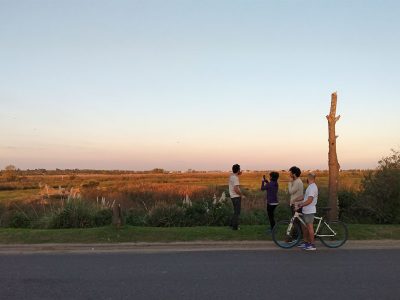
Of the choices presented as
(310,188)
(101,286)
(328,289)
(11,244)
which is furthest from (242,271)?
(11,244)

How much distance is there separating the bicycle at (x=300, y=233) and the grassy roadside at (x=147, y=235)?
28.9 inches

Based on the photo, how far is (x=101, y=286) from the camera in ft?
24.1

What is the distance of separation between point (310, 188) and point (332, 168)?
2485 mm

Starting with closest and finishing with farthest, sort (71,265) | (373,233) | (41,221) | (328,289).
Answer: (328,289)
(71,265)
(373,233)
(41,221)

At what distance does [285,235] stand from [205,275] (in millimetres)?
4100

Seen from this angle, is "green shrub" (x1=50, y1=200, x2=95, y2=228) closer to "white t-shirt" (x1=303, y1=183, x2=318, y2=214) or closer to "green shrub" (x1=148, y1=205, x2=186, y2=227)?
"green shrub" (x1=148, y1=205, x2=186, y2=227)

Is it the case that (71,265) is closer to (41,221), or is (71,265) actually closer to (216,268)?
(216,268)

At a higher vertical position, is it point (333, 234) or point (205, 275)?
point (333, 234)

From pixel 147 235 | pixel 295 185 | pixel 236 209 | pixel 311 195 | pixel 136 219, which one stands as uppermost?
pixel 295 185

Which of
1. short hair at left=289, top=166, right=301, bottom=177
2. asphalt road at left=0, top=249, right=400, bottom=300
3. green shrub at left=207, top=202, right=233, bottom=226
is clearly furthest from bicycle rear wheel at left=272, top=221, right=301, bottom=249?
green shrub at left=207, top=202, right=233, bottom=226

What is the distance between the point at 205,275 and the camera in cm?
805

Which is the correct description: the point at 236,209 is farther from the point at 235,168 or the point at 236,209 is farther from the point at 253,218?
the point at 253,218

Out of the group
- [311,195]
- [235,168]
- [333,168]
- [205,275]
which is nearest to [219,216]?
[235,168]

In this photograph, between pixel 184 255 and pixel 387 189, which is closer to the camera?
pixel 184 255
